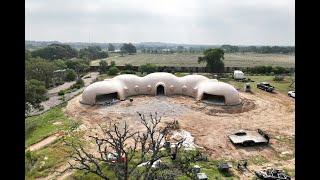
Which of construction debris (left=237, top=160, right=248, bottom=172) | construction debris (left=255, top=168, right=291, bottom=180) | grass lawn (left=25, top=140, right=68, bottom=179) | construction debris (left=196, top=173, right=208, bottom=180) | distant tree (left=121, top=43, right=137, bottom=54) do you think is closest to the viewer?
construction debris (left=196, top=173, right=208, bottom=180)

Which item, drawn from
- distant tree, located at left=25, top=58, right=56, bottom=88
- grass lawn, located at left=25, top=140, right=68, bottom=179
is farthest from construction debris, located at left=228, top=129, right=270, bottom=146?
distant tree, located at left=25, top=58, right=56, bottom=88

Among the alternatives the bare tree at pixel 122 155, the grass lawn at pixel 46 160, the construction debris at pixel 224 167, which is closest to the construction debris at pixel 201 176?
the construction debris at pixel 224 167

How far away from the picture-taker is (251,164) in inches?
667

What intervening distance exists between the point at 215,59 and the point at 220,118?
24.8 meters

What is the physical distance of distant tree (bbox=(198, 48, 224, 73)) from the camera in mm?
48594

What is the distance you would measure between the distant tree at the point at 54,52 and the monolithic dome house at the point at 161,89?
4326 centimetres

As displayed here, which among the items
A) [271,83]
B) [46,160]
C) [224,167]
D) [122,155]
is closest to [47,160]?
[46,160]

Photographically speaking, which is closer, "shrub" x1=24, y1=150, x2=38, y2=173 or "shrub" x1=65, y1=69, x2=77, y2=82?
"shrub" x1=24, y1=150, x2=38, y2=173

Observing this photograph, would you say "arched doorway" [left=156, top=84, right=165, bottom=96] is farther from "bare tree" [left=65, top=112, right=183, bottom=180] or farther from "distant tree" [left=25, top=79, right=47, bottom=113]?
"bare tree" [left=65, top=112, right=183, bottom=180]

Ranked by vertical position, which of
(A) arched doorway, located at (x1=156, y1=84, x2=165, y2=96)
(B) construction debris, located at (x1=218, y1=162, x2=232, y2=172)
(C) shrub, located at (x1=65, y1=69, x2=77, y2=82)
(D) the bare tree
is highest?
(C) shrub, located at (x1=65, y1=69, x2=77, y2=82)

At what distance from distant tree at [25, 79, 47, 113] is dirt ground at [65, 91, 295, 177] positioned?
8.29 feet
